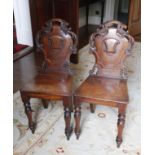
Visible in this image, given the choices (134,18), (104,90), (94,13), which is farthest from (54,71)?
(94,13)

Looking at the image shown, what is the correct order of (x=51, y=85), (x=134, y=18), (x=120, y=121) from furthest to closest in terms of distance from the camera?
(x=134, y=18) → (x=51, y=85) → (x=120, y=121)

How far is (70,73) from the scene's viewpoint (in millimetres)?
Answer: 2004

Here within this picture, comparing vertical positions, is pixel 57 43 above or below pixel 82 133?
above

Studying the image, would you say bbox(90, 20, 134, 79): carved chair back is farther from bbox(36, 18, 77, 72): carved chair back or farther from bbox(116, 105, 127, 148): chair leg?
bbox(116, 105, 127, 148): chair leg

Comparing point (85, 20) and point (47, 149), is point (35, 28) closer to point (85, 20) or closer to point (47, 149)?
point (85, 20)

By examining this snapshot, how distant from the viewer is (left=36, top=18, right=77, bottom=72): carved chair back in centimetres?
191

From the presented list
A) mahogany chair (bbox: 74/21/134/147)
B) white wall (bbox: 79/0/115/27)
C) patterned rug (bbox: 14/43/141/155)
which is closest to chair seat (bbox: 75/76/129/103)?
mahogany chair (bbox: 74/21/134/147)

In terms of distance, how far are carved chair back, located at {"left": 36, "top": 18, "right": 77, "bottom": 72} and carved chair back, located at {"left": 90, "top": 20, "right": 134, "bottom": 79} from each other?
20cm

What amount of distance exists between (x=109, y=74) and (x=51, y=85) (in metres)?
0.52

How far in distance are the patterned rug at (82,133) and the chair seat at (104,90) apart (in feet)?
1.37

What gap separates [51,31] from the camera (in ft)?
6.31

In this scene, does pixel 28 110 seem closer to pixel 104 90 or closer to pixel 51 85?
pixel 51 85
